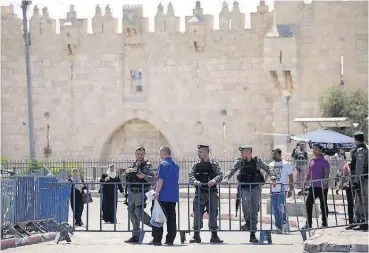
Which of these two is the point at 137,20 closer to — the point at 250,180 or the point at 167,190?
the point at 250,180

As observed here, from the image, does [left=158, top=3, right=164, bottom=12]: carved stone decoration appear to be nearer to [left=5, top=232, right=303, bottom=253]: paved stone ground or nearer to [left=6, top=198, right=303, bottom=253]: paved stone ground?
[left=6, top=198, right=303, bottom=253]: paved stone ground

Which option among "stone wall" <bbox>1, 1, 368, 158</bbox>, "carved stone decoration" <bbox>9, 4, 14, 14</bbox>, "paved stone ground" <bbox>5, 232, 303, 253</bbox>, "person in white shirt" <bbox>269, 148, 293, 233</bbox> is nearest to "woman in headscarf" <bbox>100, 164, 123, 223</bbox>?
"paved stone ground" <bbox>5, 232, 303, 253</bbox>

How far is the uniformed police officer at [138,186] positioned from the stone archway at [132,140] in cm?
1938

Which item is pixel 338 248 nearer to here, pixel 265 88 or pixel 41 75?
pixel 265 88

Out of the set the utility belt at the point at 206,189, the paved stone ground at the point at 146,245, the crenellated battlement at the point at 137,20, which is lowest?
the paved stone ground at the point at 146,245

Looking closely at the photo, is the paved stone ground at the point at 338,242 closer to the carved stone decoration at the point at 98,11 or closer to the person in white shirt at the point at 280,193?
the person in white shirt at the point at 280,193

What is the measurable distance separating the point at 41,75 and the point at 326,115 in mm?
9517

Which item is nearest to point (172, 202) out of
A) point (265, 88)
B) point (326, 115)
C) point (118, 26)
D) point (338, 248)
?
point (338, 248)

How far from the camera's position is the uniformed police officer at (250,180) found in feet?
43.2

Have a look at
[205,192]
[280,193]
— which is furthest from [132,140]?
[205,192]

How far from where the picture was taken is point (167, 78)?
32.3 metres

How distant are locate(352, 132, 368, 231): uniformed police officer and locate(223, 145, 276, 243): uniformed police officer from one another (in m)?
1.16

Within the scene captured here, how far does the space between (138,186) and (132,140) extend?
19991 mm

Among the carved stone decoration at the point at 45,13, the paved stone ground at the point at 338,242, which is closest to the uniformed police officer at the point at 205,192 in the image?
the paved stone ground at the point at 338,242
